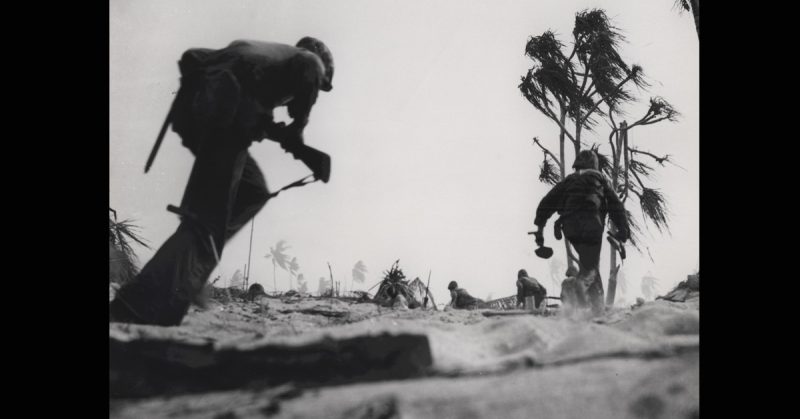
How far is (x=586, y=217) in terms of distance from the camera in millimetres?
3963

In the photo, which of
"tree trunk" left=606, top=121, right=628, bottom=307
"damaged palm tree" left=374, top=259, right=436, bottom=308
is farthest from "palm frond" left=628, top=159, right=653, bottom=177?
"damaged palm tree" left=374, top=259, right=436, bottom=308

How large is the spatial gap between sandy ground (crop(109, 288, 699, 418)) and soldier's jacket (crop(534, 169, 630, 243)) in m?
1.05

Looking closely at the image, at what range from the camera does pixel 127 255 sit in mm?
3383

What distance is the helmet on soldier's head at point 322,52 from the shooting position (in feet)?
10.8

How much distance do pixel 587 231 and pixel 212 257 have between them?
Result: 236cm

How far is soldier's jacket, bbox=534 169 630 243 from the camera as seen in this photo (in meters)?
3.95

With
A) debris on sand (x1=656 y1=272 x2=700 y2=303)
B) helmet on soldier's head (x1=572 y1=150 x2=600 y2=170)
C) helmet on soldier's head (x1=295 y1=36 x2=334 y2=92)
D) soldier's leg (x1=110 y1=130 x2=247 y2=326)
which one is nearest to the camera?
soldier's leg (x1=110 y1=130 x2=247 y2=326)

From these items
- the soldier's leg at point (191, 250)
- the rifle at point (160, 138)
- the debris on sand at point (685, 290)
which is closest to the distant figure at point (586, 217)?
the debris on sand at point (685, 290)

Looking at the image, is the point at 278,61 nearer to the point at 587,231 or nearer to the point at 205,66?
the point at 205,66

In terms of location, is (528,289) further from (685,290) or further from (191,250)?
(191,250)

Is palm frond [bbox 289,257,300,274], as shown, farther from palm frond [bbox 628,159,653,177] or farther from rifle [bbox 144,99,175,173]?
palm frond [bbox 628,159,653,177]

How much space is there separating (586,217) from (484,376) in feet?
5.80

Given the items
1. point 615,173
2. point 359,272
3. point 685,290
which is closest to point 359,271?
point 359,272

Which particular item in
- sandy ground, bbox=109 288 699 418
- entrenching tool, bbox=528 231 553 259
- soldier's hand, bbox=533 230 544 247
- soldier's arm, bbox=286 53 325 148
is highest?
soldier's arm, bbox=286 53 325 148
